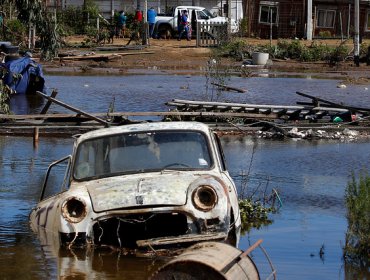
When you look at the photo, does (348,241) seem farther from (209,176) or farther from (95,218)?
(95,218)

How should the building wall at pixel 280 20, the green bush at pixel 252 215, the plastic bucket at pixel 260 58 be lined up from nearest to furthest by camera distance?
the green bush at pixel 252 215, the plastic bucket at pixel 260 58, the building wall at pixel 280 20

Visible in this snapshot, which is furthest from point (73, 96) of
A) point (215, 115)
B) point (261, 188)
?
point (261, 188)

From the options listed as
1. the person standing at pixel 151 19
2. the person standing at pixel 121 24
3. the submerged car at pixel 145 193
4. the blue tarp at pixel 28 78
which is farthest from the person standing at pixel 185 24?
the submerged car at pixel 145 193

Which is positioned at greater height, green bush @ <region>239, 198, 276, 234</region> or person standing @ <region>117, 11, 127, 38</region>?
person standing @ <region>117, 11, 127, 38</region>

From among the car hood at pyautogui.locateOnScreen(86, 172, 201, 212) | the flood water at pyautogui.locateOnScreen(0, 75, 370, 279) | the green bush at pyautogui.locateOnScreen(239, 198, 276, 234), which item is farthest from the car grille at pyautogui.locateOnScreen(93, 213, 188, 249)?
the green bush at pyautogui.locateOnScreen(239, 198, 276, 234)

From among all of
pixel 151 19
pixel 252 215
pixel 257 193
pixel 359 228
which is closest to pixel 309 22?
pixel 151 19

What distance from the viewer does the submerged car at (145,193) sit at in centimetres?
967

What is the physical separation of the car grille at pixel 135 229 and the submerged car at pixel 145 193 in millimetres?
10

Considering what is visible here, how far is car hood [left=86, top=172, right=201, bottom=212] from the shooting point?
9.69 meters

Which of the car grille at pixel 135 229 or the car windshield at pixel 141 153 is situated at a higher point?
the car windshield at pixel 141 153

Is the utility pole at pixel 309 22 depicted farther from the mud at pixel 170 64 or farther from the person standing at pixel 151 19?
the person standing at pixel 151 19

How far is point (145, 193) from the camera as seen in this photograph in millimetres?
9766

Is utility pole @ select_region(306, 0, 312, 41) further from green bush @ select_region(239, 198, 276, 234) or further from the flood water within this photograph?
green bush @ select_region(239, 198, 276, 234)

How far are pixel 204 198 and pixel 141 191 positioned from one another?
25.3 inches
